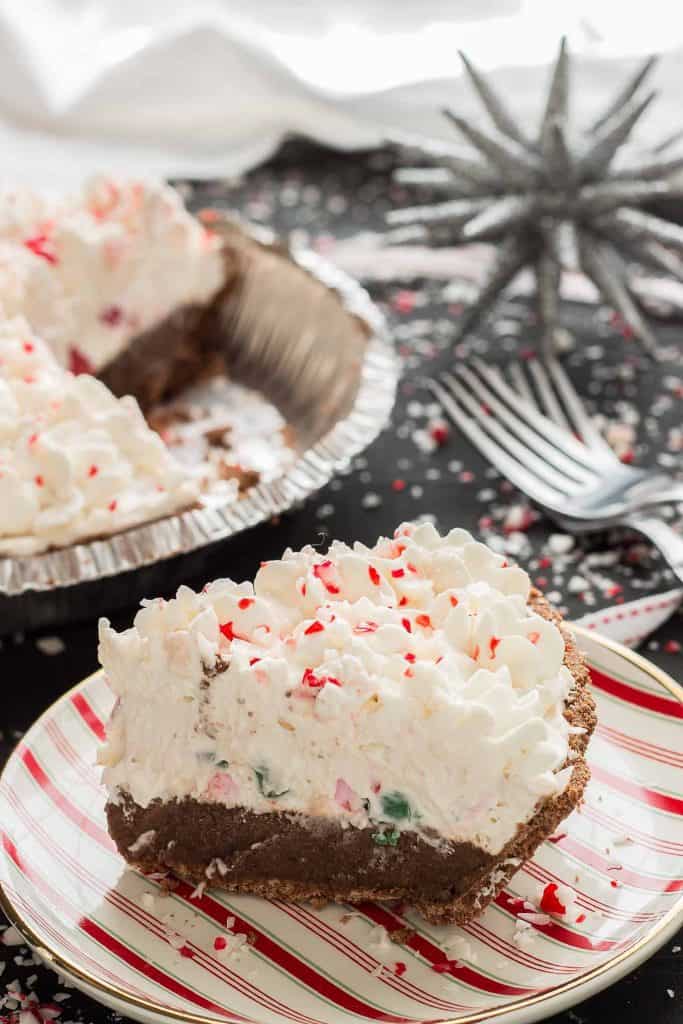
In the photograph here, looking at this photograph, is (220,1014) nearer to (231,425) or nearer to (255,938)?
(255,938)

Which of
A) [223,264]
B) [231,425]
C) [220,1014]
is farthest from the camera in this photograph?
[223,264]

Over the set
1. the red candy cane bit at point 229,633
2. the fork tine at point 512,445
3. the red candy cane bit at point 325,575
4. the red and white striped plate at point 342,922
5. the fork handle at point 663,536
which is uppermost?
the red candy cane bit at point 325,575

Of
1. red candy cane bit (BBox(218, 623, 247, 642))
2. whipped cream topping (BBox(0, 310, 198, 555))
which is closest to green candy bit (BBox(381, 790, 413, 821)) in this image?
red candy cane bit (BBox(218, 623, 247, 642))

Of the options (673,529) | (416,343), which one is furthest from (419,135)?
(673,529)

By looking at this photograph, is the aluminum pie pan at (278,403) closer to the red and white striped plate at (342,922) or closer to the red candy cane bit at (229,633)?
the red and white striped plate at (342,922)

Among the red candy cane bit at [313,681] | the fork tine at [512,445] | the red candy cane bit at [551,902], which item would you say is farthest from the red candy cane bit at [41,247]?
the red candy cane bit at [551,902]

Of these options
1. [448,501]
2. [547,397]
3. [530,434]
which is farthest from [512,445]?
[547,397]
